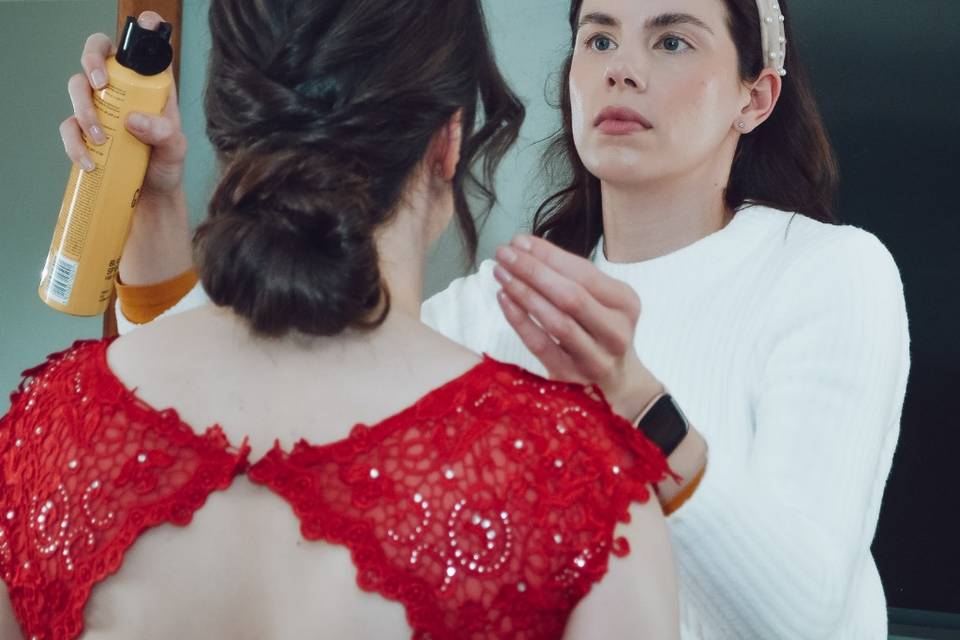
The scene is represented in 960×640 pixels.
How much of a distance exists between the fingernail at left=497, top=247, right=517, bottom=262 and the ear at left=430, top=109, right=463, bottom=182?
0.22 feet

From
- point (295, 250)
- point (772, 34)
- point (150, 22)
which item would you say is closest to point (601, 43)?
point (772, 34)

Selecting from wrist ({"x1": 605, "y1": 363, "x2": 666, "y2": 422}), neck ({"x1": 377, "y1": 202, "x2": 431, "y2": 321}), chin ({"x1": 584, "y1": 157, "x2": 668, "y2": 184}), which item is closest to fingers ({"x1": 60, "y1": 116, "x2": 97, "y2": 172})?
neck ({"x1": 377, "y1": 202, "x2": 431, "y2": 321})

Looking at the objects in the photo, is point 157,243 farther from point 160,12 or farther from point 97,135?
point 160,12

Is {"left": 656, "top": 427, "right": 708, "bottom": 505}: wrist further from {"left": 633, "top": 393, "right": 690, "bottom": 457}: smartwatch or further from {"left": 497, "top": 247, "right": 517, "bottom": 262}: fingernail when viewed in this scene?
{"left": 497, "top": 247, "right": 517, "bottom": 262}: fingernail

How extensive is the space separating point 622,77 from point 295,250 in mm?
634

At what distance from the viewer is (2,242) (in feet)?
5.43

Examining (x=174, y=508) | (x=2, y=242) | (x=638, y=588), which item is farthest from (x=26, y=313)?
(x=638, y=588)

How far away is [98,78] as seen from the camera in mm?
834

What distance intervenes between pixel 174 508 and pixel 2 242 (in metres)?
1.18

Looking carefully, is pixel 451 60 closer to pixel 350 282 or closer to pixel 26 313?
pixel 350 282

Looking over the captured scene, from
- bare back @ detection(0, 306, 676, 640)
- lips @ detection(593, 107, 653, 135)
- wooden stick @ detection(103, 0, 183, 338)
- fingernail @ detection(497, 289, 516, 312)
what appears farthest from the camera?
wooden stick @ detection(103, 0, 183, 338)

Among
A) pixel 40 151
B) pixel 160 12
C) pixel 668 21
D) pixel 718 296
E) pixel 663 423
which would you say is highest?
pixel 668 21

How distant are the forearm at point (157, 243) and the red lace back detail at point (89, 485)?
39 centimetres

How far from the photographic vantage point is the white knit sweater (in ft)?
2.96
